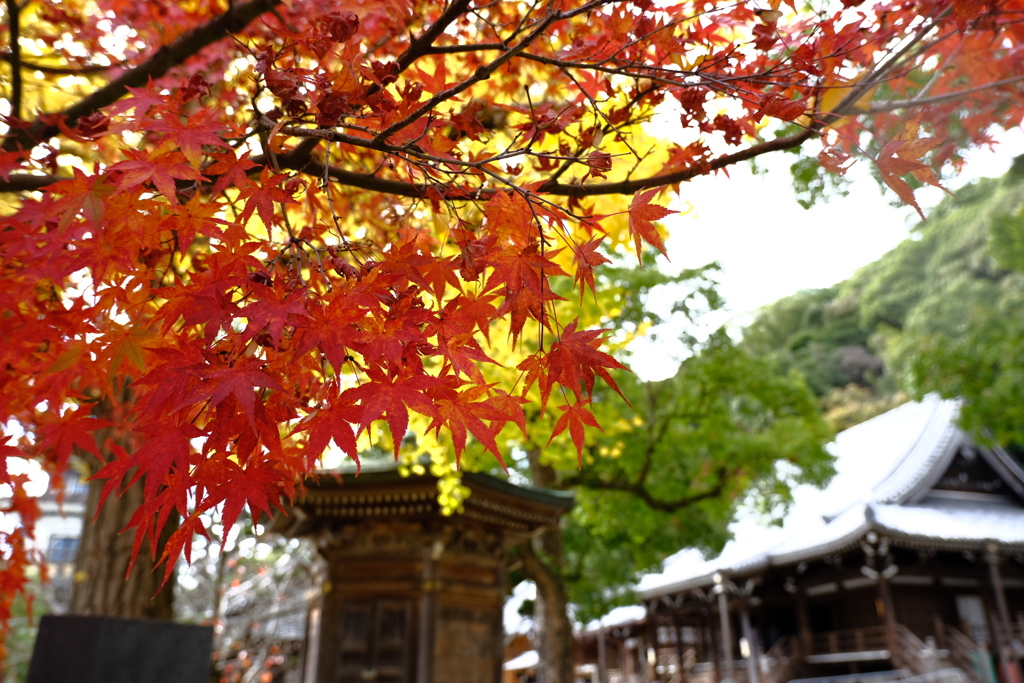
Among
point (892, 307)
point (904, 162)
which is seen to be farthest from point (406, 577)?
point (892, 307)

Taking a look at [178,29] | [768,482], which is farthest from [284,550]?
[178,29]

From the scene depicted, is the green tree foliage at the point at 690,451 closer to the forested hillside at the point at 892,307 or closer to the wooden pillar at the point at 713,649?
the forested hillside at the point at 892,307

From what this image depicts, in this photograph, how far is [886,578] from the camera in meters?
13.8

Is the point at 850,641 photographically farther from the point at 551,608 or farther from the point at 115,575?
the point at 115,575

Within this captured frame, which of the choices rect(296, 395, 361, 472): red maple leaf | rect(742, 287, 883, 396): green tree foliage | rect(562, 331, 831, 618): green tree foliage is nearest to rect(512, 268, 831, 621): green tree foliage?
rect(562, 331, 831, 618): green tree foliage

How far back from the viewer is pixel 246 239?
5.30 feet

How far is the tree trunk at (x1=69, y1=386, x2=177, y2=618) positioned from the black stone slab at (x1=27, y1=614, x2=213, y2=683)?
0.95 metres

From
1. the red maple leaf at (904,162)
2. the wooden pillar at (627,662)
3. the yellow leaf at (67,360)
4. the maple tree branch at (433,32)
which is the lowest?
the wooden pillar at (627,662)

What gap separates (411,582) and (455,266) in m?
7.00

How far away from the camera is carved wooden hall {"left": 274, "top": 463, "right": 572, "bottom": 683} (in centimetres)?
769

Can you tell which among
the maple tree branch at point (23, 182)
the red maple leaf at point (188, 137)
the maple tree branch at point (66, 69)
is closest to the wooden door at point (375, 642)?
the maple tree branch at point (66, 69)

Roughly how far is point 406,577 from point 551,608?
3.04 meters

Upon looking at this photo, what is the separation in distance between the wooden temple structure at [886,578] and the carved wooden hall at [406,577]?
8275 millimetres

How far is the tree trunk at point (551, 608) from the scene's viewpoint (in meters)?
9.84
